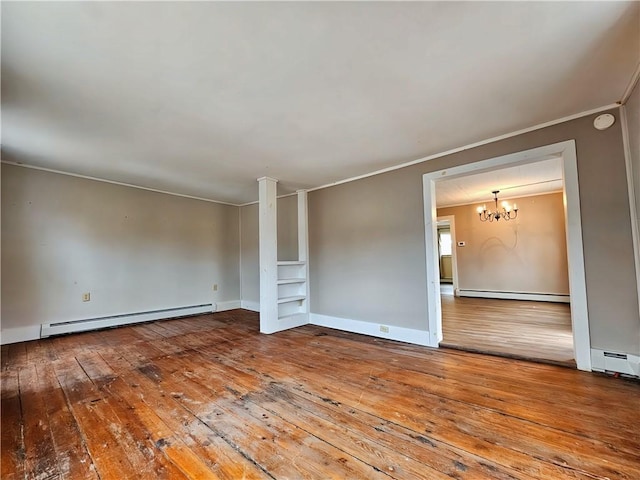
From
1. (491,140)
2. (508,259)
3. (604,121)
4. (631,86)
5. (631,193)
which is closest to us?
(631,86)

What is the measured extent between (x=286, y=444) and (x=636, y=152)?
3.29 metres

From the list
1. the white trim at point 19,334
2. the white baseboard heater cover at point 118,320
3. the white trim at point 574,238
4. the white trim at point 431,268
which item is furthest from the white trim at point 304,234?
the white trim at point 19,334

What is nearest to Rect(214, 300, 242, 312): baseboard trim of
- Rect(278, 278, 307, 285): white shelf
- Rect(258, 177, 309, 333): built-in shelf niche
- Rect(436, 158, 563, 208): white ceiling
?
Rect(258, 177, 309, 333): built-in shelf niche

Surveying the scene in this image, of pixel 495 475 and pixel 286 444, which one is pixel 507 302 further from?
pixel 286 444

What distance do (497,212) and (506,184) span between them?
131 cm

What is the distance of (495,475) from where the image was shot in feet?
4.29

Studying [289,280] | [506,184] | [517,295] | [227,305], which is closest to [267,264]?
[289,280]

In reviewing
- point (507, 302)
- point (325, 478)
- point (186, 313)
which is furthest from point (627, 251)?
point (186, 313)

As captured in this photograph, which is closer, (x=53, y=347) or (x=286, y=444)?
(x=286, y=444)

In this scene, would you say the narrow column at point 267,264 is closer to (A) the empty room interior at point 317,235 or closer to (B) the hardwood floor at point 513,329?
(A) the empty room interior at point 317,235

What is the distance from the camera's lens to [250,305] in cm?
604

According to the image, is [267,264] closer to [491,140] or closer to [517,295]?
[491,140]

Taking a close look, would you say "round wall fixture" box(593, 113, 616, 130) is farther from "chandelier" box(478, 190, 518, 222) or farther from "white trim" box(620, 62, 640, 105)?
"chandelier" box(478, 190, 518, 222)

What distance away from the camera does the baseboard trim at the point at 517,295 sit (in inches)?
223
